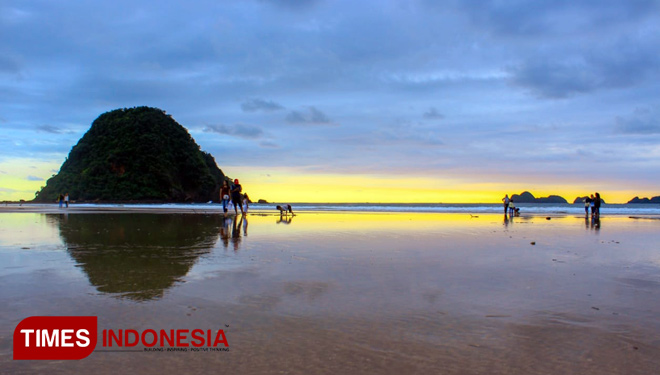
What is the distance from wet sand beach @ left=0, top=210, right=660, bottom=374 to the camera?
11.1 feet

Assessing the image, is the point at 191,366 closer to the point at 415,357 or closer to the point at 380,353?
the point at 380,353

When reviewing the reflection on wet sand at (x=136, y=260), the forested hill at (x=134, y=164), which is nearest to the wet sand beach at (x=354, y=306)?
the reflection on wet sand at (x=136, y=260)

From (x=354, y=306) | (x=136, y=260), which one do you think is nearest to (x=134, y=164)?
(x=136, y=260)

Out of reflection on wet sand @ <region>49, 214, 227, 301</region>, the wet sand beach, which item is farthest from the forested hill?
the wet sand beach

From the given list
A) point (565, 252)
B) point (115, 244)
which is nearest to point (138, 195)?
point (115, 244)

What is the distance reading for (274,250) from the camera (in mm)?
10055

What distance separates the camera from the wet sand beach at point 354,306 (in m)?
3.39

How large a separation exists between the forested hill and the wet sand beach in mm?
85042

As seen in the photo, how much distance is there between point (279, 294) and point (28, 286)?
11.7 feet

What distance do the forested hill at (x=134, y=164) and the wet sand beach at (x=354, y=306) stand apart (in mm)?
85042

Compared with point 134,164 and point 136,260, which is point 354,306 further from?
point 134,164

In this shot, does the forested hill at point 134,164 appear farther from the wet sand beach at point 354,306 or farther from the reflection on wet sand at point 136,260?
the wet sand beach at point 354,306

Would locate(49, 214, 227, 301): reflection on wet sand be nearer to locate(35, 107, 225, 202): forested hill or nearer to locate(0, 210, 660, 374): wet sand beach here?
locate(0, 210, 660, 374): wet sand beach

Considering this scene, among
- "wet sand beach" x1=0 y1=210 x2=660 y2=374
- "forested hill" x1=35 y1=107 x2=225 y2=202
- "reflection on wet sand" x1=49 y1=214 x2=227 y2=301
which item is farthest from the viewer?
"forested hill" x1=35 y1=107 x2=225 y2=202
